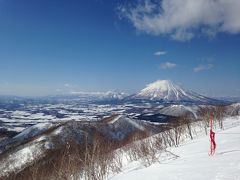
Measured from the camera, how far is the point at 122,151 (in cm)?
5022

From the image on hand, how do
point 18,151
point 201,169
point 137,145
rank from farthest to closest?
point 18,151 → point 137,145 → point 201,169

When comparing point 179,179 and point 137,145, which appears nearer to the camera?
point 179,179

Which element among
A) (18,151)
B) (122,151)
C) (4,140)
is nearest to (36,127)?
(4,140)

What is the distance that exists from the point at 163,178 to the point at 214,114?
34841 mm

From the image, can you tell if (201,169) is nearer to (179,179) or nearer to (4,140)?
(179,179)

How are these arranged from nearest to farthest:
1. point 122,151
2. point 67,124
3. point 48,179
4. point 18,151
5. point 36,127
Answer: point 48,179 < point 122,151 < point 18,151 < point 67,124 < point 36,127

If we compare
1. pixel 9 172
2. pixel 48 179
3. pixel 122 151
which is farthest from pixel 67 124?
pixel 48 179

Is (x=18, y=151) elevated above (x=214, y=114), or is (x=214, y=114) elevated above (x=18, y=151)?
(x=214, y=114)

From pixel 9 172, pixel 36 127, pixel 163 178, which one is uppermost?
pixel 163 178

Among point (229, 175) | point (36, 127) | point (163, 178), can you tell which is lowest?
point (36, 127)

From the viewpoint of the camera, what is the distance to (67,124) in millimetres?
122500

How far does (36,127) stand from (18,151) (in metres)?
38.4

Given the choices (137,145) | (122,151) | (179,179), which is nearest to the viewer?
(179,179)

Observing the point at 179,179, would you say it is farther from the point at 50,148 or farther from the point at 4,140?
the point at 4,140
